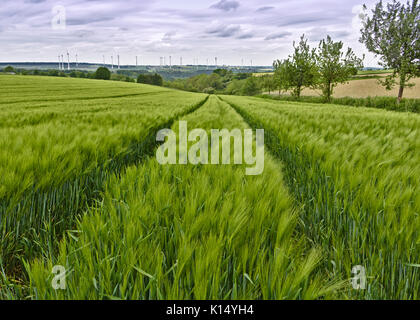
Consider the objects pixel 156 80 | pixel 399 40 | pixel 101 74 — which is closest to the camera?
pixel 399 40

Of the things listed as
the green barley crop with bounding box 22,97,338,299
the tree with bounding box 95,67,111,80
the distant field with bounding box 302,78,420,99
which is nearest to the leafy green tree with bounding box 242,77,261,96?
the distant field with bounding box 302,78,420,99

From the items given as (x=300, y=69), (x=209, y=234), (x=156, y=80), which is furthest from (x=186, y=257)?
(x=156, y=80)

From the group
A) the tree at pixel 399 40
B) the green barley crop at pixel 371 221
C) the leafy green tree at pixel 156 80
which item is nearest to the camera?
the green barley crop at pixel 371 221

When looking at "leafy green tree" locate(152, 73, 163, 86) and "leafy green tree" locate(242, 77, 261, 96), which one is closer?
"leafy green tree" locate(152, 73, 163, 86)

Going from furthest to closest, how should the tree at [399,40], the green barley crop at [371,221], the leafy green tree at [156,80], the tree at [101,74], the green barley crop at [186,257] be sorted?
1. the leafy green tree at [156,80]
2. the tree at [101,74]
3. the tree at [399,40]
4. the green barley crop at [371,221]
5. the green barley crop at [186,257]

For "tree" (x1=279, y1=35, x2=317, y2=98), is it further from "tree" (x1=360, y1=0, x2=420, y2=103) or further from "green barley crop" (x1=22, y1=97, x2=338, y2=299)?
"green barley crop" (x1=22, y1=97, x2=338, y2=299)

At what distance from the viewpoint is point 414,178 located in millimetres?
1441

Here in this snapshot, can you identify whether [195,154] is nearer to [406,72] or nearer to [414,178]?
[414,178]

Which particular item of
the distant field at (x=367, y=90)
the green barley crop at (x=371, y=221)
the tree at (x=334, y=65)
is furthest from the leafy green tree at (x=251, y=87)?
the green barley crop at (x=371, y=221)
